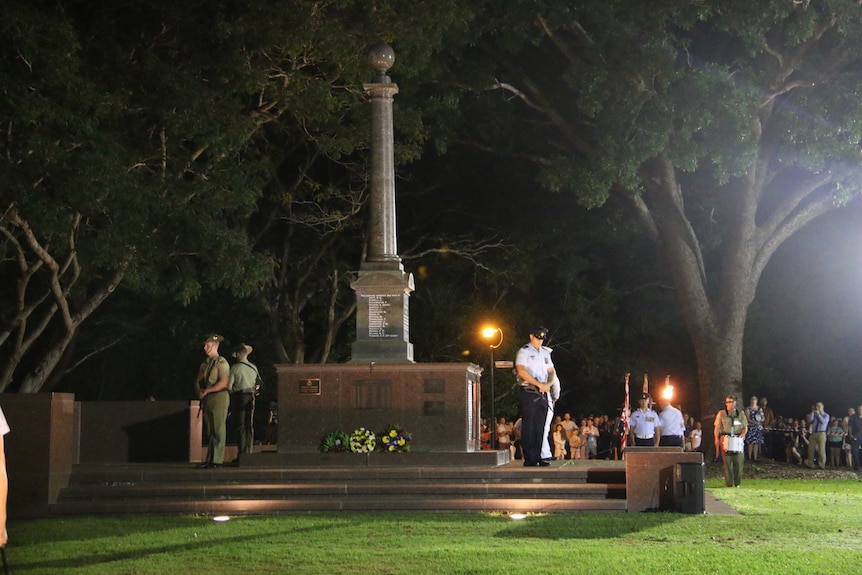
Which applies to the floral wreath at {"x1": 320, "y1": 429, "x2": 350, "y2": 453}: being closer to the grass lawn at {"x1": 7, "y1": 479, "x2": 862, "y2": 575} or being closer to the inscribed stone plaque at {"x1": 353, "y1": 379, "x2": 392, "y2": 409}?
the inscribed stone plaque at {"x1": 353, "y1": 379, "x2": 392, "y2": 409}

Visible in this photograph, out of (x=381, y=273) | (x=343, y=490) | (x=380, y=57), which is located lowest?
(x=343, y=490)

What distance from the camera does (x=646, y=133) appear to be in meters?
28.5

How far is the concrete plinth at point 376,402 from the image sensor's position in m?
19.0

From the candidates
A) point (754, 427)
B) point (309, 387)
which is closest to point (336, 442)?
point (309, 387)

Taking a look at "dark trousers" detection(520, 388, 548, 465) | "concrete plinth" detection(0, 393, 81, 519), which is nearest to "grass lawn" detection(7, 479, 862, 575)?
"concrete plinth" detection(0, 393, 81, 519)

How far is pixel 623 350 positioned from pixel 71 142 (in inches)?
966

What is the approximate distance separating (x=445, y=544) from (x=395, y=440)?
6317 millimetres

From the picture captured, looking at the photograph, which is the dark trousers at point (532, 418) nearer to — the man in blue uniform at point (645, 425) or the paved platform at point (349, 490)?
the paved platform at point (349, 490)

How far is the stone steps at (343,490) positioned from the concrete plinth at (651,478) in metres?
0.33

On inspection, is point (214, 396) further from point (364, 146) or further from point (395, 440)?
point (364, 146)

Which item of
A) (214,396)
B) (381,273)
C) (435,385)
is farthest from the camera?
(381,273)

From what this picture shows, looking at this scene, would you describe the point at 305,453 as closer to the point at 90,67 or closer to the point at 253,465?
the point at 253,465

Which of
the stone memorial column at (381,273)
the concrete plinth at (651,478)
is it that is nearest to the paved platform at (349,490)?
the concrete plinth at (651,478)

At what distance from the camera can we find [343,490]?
16203 mm
